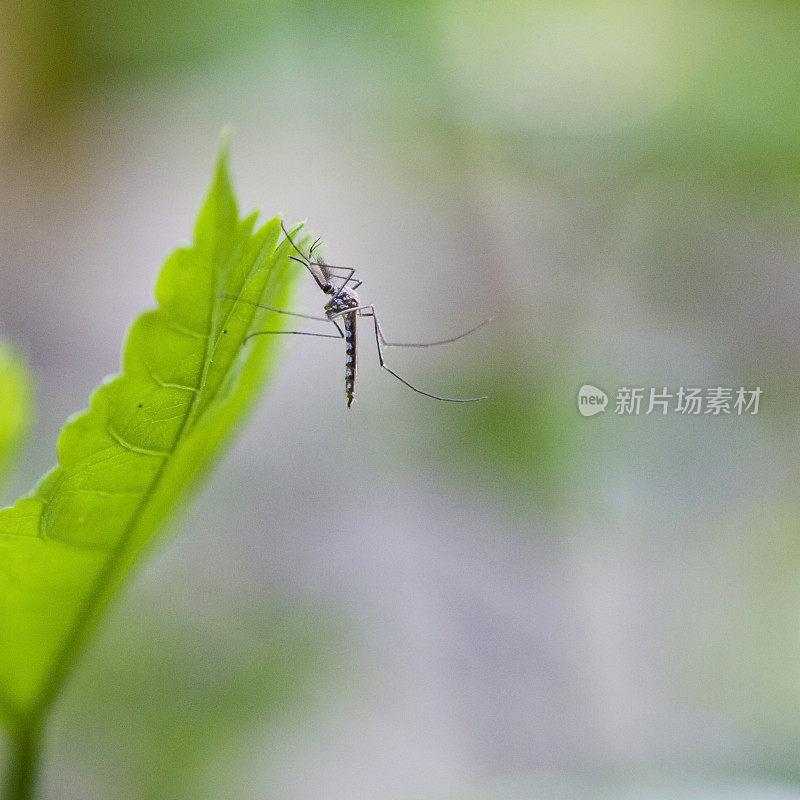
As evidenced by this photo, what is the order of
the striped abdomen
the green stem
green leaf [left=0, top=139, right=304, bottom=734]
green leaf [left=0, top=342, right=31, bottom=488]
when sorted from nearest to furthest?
green leaf [left=0, top=139, right=304, bottom=734] → the green stem → green leaf [left=0, top=342, right=31, bottom=488] → the striped abdomen

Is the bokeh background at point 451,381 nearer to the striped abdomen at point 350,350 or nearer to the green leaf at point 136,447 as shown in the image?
the striped abdomen at point 350,350

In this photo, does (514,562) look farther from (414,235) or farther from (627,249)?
(414,235)

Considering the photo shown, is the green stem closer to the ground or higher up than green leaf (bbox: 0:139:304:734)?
closer to the ground

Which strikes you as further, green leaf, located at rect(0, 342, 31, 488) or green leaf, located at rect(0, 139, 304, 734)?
green leaf, located at rect(0, 342, 31, 488)

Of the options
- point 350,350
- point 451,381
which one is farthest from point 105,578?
point 451,381

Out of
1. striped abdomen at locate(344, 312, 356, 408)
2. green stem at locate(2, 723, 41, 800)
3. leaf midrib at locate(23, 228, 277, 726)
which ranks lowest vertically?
green stem at locate(2, 723, 41, 800)

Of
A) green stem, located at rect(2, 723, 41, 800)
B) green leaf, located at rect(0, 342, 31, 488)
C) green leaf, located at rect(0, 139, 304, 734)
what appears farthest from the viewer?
green leaf, located at rect(0, 342, 31, 488)

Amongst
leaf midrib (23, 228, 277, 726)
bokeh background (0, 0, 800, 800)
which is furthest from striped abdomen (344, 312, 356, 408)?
leaf midrib (23, 228, 277, 726)

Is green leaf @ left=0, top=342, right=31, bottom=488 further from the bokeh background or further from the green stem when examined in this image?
the bokeh background
